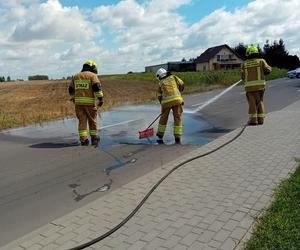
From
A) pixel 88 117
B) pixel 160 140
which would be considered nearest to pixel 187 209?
pixel 160 140

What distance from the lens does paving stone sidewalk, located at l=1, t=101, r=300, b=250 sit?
379cm

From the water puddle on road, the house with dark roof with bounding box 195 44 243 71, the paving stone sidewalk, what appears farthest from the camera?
the house with dark roof with bounding box 195 44 243 71

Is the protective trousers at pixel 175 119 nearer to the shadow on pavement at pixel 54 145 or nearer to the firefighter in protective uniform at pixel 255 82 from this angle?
the shadow on pavement at pixel 54 145

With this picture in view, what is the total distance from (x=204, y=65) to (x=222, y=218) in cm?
8431

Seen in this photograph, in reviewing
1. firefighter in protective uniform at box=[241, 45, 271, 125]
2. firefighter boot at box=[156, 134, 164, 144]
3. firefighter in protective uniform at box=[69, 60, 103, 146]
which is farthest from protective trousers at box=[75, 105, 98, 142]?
firefighter in protective uniform at box=[241, 45, 271, 125]

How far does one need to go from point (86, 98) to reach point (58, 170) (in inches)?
104

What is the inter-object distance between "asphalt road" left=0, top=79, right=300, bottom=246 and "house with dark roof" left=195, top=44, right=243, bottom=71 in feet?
250

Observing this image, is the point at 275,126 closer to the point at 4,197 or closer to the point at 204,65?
the point at 4,197

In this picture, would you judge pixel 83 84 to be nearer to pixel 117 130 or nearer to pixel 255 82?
pixel 117 130

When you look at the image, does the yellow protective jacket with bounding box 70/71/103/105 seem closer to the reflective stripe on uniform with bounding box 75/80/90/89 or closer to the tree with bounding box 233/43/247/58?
the reflective stripe on uniform with bounding box 75/80/90/89

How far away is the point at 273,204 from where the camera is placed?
446 centimetres

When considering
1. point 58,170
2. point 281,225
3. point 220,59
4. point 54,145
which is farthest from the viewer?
point 220,59

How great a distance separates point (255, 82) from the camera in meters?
10.5

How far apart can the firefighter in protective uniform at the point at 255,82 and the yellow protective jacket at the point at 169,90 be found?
220 centimetres
